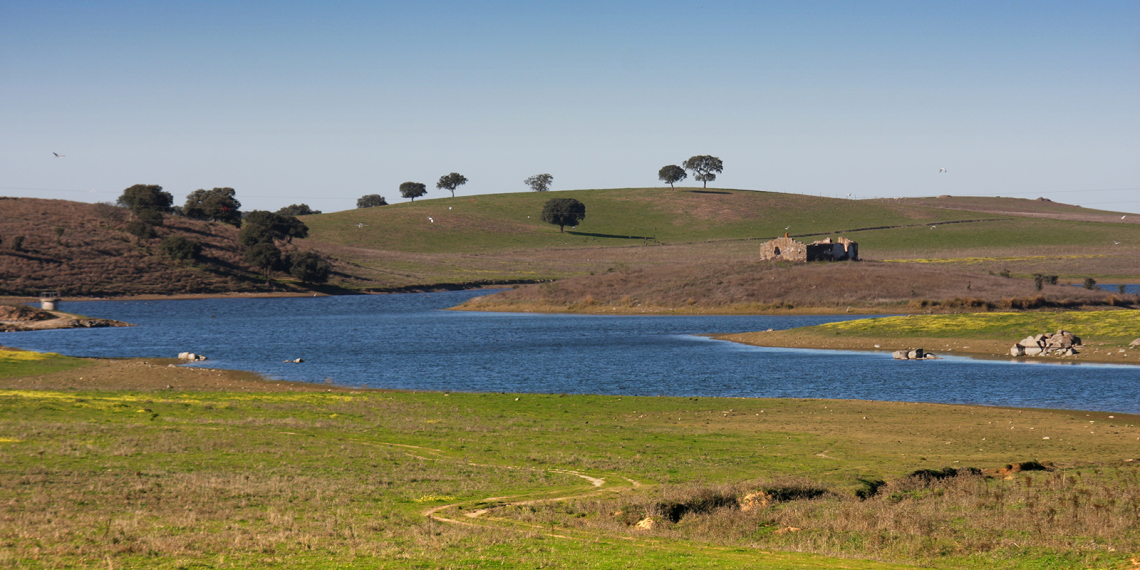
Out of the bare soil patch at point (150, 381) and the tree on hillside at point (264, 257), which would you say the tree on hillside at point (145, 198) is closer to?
the tree on hillside at point (264, 257)

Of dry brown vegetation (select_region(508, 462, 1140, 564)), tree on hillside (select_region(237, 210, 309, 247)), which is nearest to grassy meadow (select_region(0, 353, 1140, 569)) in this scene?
dry brown vegetation (select_region(508, 462, 1140, 564))

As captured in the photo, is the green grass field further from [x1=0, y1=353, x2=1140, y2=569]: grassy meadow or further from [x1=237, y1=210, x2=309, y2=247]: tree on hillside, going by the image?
[x1=237, y1=210, x2=309, y2=247]: tree on hillside

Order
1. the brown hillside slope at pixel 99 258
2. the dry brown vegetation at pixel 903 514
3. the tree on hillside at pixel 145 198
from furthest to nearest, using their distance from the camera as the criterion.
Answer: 1. the tree on hillside at pixel 145 198
2. the brown hillside slope at pixel 99 258
3. the dry brown vegetation at pixel 903 514

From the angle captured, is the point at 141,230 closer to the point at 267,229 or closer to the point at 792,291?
the point at 267,229

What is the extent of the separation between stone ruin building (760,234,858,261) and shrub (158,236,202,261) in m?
99.2

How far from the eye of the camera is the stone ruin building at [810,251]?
128 meters

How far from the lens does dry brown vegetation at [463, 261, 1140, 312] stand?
99.9 meters

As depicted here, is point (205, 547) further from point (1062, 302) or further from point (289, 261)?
point (289, 261)

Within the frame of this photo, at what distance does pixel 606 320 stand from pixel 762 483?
87189 millimetres

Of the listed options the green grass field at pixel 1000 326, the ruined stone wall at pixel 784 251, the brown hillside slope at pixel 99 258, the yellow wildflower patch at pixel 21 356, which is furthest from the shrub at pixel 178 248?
the green grass field at pixel 1000 326

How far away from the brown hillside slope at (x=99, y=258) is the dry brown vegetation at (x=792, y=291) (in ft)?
178

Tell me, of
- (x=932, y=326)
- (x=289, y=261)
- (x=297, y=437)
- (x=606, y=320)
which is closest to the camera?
(x=297, y=437)

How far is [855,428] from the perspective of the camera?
3319cm

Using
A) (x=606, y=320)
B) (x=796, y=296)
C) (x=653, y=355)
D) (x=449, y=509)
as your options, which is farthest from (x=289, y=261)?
(x=449, y=509)
